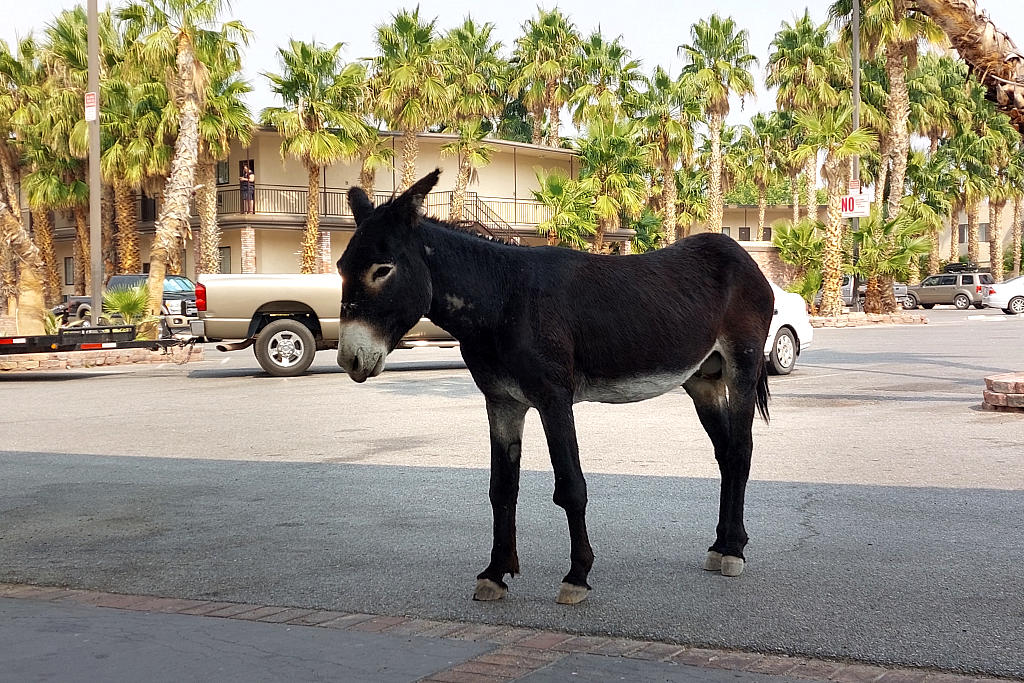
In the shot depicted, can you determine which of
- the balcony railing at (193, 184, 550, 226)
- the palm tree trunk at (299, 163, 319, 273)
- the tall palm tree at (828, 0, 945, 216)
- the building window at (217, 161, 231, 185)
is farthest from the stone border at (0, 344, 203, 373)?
the tall palm tree at (828, 0, 945, 216)

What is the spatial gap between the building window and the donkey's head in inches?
1741

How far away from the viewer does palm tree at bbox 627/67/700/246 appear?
5250 cm

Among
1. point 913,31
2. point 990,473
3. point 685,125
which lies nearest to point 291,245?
point 685,125

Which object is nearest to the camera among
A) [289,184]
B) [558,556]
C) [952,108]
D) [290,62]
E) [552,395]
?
[552,395]

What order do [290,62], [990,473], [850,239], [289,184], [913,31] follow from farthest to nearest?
[289,184] → [290,62] → [850,239] → [913,31] → [990,473]

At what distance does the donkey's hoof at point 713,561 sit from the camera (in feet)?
19.4

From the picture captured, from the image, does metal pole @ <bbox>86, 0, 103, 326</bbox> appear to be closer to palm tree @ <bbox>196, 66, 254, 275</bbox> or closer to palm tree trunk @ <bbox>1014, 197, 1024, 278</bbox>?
palm tree @ <bbox>196, 66, 254, 275</bbox>

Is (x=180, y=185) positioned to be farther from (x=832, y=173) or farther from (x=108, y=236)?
(x=108, y=236)

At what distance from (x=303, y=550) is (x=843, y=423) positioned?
23.7 feet

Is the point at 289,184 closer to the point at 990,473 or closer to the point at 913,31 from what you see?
the point at 913,31

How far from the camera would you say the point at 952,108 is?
201 feet

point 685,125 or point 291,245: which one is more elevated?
point 685,125

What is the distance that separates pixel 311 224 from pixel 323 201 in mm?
3788

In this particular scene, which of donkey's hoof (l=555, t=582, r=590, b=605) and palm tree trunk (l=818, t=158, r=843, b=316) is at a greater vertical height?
palm tree trunk (l=818, t=158, r=843, b=316)
